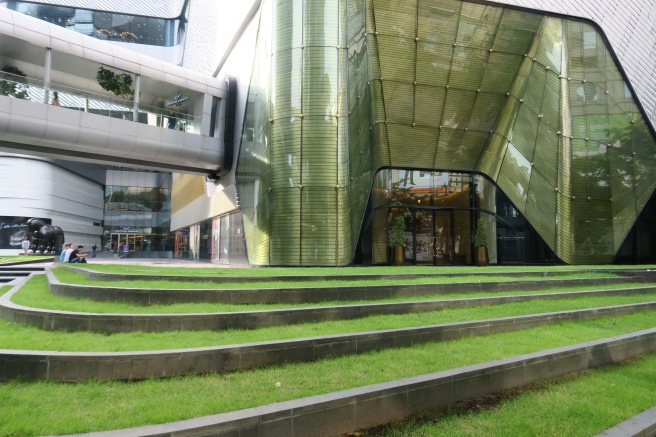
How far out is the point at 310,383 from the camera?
4.63 metres

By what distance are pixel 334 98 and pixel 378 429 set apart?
1615 centimetres

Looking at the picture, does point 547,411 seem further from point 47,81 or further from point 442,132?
point 47,81

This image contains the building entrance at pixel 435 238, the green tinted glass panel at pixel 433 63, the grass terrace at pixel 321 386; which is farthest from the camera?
the building entrance at pixel 435 238

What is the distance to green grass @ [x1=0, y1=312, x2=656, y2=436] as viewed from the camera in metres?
3.66

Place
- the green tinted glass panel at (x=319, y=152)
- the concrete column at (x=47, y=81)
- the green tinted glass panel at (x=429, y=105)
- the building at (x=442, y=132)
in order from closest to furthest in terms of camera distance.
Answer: the green tinted glass panel at (x=319, y=152) → the building at (x=442, y=132) → the concrete column at (x=47, y=81) → the green tinted glass panel at (x=429, y=105)

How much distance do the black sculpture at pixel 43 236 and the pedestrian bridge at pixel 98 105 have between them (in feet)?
48.0

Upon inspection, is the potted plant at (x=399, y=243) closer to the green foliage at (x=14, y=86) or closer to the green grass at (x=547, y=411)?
the green grass at (x=547, y=411)

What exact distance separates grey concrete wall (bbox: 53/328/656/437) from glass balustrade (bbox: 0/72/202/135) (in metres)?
21.1

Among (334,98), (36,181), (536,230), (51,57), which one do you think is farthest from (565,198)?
(36,181)

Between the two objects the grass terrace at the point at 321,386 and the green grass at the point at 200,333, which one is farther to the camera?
the green grass at the point at 200,333

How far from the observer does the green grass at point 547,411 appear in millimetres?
3906

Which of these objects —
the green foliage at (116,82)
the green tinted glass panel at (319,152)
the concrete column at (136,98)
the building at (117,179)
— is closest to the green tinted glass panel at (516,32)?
the green tinted glass panel at (319,152)

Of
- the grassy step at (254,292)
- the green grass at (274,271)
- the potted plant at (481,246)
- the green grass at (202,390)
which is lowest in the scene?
the green grass at (202,390)

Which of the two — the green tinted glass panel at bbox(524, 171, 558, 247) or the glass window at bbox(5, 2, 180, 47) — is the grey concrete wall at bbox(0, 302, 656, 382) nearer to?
the green tinted glass panel at bbox(524, 171, 558, 247)
